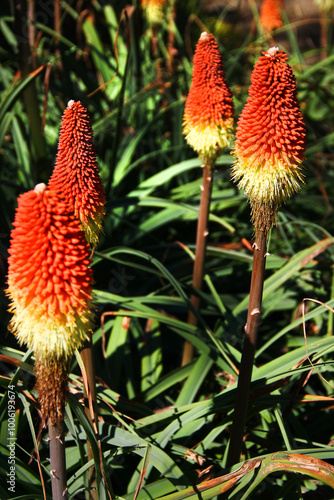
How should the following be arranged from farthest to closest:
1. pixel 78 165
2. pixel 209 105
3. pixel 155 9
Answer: pixel 155 9 < pixel 209 105 < pixel 78 165

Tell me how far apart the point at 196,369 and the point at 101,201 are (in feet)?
4.12

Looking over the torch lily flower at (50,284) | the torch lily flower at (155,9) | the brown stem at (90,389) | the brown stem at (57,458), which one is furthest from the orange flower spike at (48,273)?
the torch lily flower at (155,9)

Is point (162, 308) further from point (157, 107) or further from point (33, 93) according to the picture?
point (157, 107)

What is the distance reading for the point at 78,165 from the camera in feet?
5.56

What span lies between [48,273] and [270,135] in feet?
2.87

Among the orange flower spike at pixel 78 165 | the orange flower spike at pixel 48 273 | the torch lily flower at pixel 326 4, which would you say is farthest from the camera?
the torch lily flower at pixel 326 4

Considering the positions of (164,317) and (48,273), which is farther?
(164,317)

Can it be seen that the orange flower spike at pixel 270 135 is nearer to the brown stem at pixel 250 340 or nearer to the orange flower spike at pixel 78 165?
the brown stem at pixel 250 340

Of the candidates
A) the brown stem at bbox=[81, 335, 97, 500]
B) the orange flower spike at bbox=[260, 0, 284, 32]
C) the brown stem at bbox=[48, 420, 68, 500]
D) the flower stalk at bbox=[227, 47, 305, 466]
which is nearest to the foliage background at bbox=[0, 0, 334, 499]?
the brown stem at bbox=[81, 335, 97, 500]

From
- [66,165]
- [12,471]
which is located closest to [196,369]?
[12,471]

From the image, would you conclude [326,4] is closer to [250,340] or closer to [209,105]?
[209,105]

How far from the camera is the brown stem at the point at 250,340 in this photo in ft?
5.77

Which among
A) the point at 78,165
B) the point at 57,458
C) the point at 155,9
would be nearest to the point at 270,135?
the point at 78,165

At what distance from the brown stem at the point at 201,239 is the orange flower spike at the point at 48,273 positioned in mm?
1067
